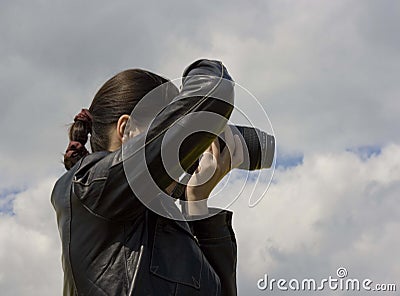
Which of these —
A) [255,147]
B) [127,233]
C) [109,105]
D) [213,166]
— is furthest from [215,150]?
[127,233]

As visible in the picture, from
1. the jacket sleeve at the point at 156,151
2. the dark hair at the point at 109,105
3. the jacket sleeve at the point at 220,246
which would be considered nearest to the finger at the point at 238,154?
the jacket sleeve at the point at 220,246

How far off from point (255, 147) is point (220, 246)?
47 centimetres

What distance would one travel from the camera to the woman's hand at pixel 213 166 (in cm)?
284

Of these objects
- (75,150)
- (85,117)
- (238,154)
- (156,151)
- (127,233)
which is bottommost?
(127,233)

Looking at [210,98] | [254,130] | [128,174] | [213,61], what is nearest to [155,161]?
[128,174]

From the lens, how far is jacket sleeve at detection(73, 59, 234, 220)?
227cm

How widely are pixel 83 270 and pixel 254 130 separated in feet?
3.26

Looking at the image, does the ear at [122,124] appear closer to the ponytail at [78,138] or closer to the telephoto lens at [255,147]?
the ponytail at [78,138]

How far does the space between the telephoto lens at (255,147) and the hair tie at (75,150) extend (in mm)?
606

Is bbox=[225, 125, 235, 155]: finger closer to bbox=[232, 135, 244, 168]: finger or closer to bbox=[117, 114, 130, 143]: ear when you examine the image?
bbox=[232, 135, 244, 168]: finger

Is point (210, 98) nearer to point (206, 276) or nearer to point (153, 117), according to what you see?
point (153, 117)

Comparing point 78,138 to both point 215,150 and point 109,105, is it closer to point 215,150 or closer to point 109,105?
point 109,105

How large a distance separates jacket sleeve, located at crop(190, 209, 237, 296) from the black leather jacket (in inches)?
11.5

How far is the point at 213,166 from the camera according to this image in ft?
9.45
